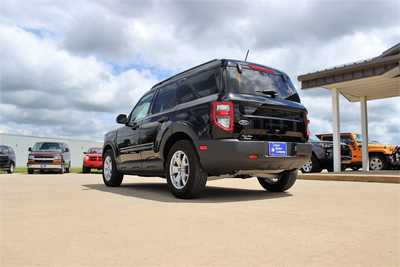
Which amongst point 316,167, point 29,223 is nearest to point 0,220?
point 29,223

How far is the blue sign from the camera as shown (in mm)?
5236

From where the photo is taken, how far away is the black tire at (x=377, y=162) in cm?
1541

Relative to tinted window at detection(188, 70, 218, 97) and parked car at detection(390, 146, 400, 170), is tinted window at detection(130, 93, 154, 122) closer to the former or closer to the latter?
tinted window at detection(188, 70, 218, 97)

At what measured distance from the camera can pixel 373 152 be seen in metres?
15.7

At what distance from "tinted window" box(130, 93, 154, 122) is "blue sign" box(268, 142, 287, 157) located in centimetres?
285

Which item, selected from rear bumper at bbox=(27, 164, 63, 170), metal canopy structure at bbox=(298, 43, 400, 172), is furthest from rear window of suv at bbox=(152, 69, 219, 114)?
rear bumper at bbox=(27, 164, 63, 170)

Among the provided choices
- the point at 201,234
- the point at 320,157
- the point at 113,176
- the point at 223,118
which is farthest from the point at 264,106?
the point at 320,157

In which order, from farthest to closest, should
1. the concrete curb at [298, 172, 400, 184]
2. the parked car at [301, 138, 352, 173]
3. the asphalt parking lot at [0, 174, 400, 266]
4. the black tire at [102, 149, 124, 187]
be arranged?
the parked car at [301, 138, 352, 173] < the concrete curb at [298, 172, 400, 184] < the black tire at [102, 149, 124, 187] < the asphalt parking lot at [0, 174, 400, 266]

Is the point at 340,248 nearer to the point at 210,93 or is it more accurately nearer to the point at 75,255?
the point at 75,255

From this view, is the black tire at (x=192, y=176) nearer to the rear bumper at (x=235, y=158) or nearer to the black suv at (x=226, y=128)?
the black suv at (x=226, y=128)

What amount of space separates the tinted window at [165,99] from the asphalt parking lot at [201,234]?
2.01m

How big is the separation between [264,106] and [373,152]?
40.1ft

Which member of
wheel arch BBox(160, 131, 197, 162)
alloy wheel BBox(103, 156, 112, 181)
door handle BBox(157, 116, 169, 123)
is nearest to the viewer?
wheel arch BBox(160, 131, 197, 162)

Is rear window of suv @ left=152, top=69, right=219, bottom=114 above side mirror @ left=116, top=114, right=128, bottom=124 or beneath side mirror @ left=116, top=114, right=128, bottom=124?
above
